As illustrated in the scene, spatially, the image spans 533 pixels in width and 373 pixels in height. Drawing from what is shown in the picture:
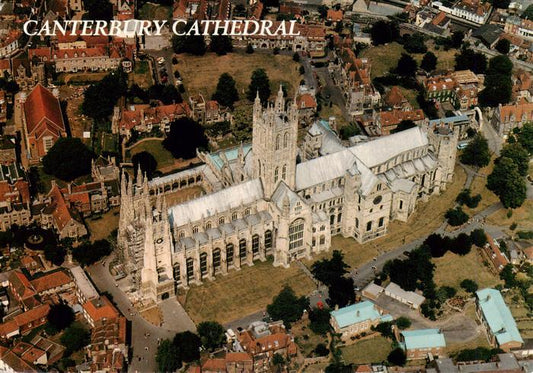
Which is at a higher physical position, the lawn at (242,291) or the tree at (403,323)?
the tree at (403,323)

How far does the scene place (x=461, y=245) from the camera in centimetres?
15750

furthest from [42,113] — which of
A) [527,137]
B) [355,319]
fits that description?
[527,137]

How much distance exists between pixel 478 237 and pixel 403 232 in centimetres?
1659

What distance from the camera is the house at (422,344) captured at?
132750 millimetres

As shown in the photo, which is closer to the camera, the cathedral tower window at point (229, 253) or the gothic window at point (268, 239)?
the cathedral tower window at point (229, 253)

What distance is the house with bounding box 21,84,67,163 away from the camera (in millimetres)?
184875

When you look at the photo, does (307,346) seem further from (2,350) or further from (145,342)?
(2,350)

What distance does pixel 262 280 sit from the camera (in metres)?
152

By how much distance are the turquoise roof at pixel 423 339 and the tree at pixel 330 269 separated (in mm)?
19296

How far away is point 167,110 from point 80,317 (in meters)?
73.9

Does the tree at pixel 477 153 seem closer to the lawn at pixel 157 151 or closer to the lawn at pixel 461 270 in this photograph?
the lawn at pixel 461 270

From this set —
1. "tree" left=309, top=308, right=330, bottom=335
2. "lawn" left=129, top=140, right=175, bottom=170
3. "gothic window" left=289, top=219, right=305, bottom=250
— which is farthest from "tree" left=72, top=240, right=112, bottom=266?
"tree" left=309, top=308, right=330, bottom=335

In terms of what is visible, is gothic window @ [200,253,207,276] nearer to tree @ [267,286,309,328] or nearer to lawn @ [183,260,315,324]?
lawn @ [183,260,315,324]

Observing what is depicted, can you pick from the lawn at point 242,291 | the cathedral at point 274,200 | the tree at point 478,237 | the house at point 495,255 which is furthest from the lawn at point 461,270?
Result: the lawn at point 242,291
